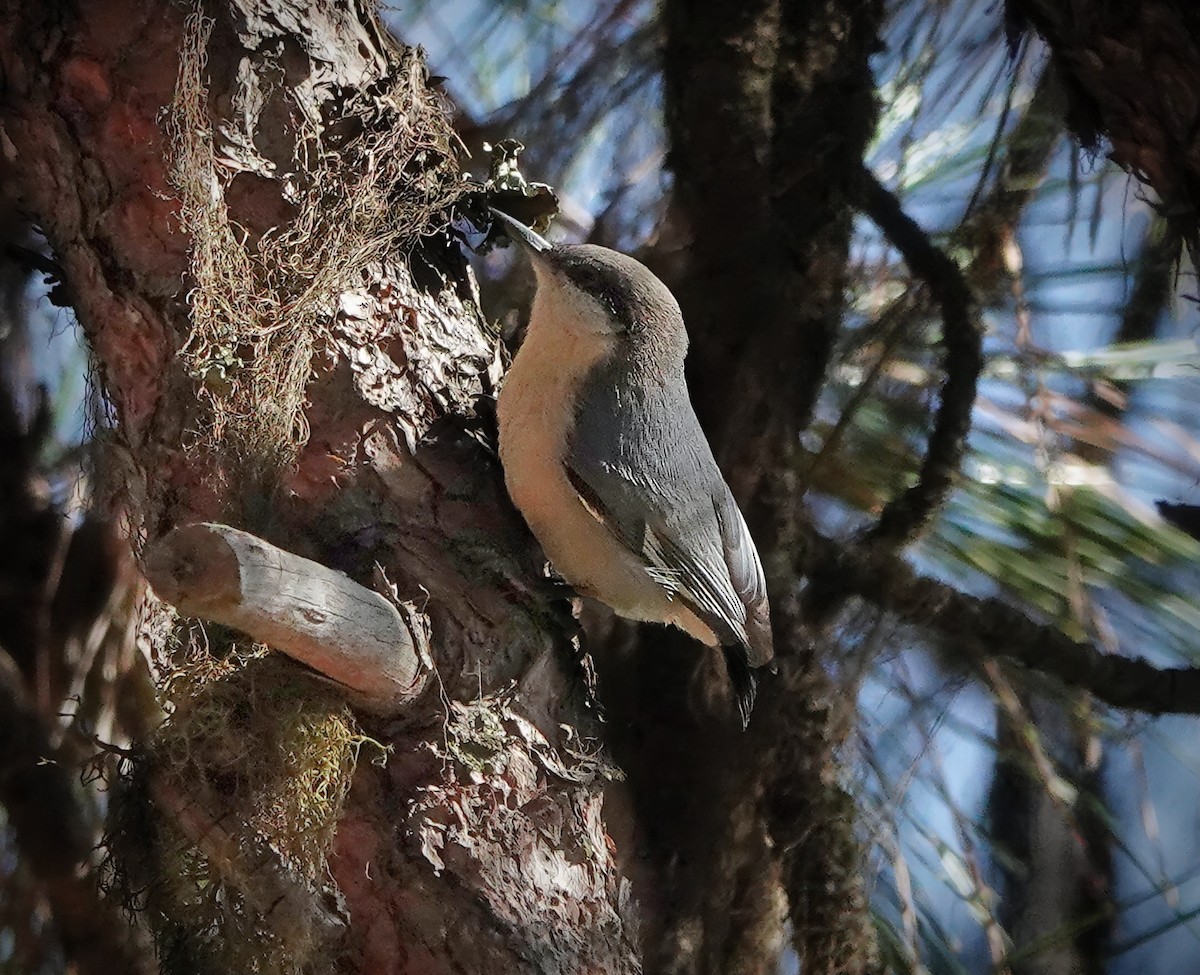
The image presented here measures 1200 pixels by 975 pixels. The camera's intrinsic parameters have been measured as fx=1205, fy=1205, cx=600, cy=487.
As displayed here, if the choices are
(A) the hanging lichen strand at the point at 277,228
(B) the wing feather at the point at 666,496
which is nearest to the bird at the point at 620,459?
(B) the wing feather at the point at 666,496

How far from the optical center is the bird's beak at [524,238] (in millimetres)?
1767

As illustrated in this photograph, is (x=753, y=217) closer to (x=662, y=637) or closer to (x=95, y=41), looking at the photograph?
(x=662, y=637)

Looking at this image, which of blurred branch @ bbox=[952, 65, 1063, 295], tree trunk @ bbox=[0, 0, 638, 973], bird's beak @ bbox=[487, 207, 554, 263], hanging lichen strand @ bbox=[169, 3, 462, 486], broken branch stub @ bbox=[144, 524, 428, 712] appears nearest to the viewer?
broken branch stub @ bbox=[144, 524, 428, 712]

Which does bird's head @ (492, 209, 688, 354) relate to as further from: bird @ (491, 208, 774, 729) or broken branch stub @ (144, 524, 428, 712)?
broken branch stub @ (144, 524, 428, 712)

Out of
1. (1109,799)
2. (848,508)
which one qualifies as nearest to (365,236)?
(848,508)

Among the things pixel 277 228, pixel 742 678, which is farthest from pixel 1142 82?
pixel 277 228

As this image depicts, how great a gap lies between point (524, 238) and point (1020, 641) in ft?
3.47

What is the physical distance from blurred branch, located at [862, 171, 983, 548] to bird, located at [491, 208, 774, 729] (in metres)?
0.35

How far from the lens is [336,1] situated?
66.4 inches

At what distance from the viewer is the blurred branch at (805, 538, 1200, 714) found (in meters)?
2.00

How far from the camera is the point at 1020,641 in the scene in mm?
2020

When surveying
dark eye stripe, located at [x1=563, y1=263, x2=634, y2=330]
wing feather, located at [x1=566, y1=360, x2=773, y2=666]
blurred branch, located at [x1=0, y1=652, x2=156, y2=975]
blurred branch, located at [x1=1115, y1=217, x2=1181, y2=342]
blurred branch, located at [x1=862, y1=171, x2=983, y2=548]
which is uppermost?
blurred branch, located at [x1=1115, y1=217, x2=1181, y2=342]

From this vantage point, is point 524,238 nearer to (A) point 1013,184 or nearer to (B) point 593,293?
(B) point 593,293

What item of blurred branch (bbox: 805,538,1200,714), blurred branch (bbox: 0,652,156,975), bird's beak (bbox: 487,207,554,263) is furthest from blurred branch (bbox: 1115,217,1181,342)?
blurred branch (bbox: 0,652,156,975)
